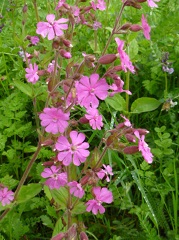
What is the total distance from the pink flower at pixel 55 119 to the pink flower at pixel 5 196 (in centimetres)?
44

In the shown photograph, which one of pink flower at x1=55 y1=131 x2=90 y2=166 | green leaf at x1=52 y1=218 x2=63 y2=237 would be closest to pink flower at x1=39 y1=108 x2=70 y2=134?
pink flower at x1=55 y1=131 x2=90 y2=166

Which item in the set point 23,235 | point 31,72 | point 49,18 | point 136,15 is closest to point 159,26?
point 136,15

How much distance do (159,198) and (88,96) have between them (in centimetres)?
74

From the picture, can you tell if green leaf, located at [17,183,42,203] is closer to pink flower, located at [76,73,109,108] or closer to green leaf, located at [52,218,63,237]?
green leaf, located at [52,218,63,237]

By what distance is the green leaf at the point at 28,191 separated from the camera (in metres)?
1.55

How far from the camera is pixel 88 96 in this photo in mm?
1218

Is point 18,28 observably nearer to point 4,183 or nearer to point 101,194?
point 4,183

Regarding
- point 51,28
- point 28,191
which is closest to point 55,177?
point 28,191

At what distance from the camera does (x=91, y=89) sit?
1.21 metres

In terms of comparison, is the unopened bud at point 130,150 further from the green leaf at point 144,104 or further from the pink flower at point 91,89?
the green leaf at point 144,104

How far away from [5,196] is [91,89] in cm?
62

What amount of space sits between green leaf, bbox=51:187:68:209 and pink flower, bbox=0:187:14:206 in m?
0.17

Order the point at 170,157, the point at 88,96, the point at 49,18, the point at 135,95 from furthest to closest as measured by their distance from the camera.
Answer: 1. the point at 135,95
2. the point at 170,157
3. the point at 49,18
4. the point at 88,96

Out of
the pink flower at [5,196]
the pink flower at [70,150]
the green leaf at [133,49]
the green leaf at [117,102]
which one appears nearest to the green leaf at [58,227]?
the pink flower at [5,196]
